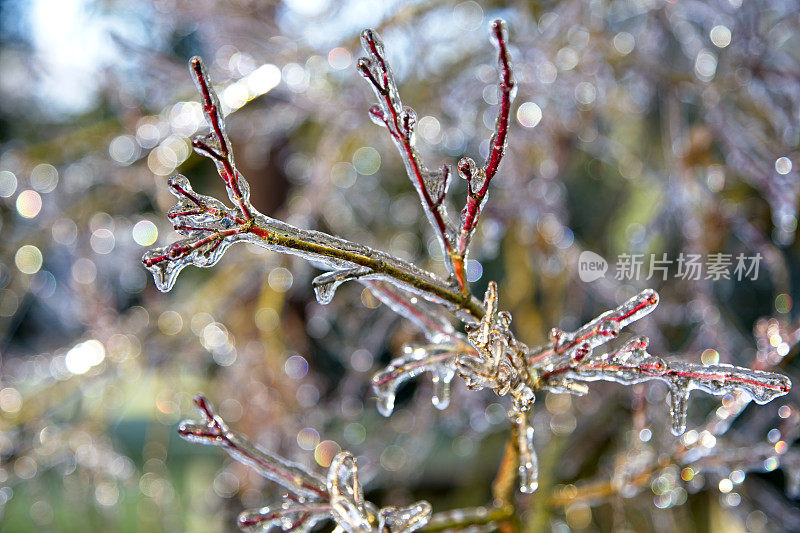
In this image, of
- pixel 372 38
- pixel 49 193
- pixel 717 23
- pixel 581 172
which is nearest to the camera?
pixel 372 38

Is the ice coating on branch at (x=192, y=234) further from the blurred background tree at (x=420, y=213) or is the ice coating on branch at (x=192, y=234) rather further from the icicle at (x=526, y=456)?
the blurred background tree at (x=420, y=213)

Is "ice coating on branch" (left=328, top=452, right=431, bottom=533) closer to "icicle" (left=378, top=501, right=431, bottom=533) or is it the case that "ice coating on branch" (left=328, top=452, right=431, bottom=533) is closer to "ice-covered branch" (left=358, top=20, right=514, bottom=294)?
"icicle" (left=378, top=501, right=431, bottom=533)

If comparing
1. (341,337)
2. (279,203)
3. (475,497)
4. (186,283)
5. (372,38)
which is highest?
(372,38)

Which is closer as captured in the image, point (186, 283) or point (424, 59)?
point (424, 59)

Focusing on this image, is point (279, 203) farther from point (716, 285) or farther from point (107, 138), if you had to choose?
point (716, 285)

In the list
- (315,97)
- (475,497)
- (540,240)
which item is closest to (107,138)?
(315,97)

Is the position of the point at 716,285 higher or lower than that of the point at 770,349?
lower

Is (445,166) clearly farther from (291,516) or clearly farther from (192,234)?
(291,516)
